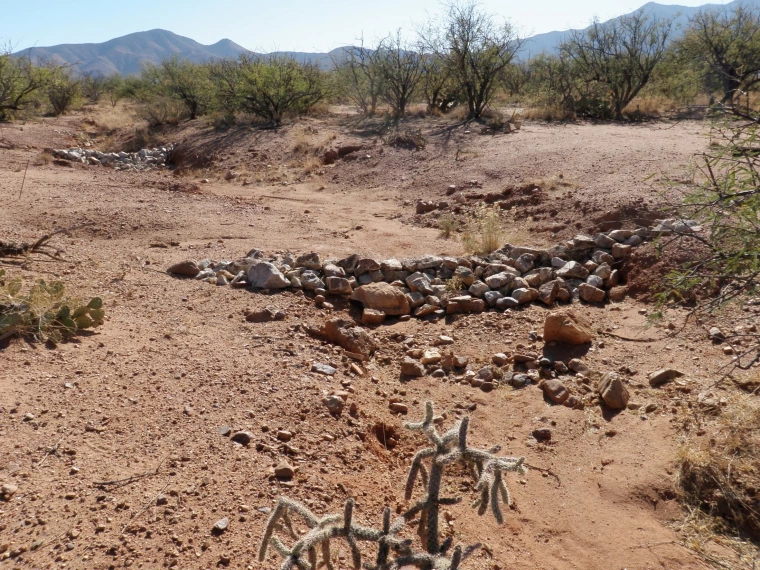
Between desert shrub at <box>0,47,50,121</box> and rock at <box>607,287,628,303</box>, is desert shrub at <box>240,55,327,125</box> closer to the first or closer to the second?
desert shrub at <box>0,47,50,121</box>

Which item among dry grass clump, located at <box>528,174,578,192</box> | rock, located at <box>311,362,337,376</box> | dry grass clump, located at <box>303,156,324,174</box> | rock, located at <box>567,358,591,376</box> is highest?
dry grass clump, located at <box>303,156,324,174</box>

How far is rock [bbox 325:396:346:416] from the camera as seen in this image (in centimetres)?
342

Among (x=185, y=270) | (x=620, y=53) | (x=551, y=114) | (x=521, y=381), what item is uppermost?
(x=620, y=53)

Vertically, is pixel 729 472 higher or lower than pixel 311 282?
lower

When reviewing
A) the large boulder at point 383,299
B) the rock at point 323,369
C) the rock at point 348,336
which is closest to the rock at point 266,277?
the large boulder at point 383,299

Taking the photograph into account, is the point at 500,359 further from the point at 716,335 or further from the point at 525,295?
the point at 716,335

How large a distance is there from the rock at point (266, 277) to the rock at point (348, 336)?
85 cm

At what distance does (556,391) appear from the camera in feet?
12.8

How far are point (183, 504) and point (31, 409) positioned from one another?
40.8 inches

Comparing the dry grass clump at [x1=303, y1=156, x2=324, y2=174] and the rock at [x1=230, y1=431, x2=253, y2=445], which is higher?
the dry grass clump at [x1=303, y1=156, x2=324, y2=174]

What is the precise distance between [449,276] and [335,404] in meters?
2.41

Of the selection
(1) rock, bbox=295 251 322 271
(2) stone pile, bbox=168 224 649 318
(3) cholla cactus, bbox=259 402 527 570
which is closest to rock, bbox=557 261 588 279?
(2) stone pile, bbox=168 224 649 318

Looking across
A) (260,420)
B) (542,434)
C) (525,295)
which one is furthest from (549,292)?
(260,420)

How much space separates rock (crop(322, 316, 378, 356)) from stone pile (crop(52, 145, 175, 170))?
10.8m
